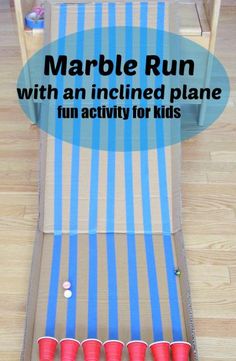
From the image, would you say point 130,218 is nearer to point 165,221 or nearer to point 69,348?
point 165,221

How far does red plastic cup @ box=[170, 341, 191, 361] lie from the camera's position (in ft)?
4.78

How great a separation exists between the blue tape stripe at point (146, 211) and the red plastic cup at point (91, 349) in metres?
0.21

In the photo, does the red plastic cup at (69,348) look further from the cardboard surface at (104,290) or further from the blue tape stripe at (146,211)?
the blue tape stripe at (146,211)

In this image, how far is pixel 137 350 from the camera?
57.4 inches

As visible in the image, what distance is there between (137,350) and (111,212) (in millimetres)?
601

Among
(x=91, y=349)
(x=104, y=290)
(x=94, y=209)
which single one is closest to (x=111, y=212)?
(x=94, y=209)

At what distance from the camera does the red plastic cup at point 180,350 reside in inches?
57.4

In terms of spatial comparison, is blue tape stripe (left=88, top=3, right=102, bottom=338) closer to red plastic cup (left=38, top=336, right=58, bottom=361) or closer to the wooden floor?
red plastic cup (left=38, top=336, right=58, bottom=361)

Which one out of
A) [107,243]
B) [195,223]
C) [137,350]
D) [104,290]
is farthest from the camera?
[195,223]

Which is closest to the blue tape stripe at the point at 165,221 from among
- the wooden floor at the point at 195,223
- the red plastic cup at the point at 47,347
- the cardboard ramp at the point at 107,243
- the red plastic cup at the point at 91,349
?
the cardboard ramp at the point at 107,243

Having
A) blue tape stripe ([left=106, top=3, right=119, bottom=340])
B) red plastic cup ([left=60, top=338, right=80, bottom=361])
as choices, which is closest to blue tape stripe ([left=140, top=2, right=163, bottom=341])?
blue tape stripe ([left=106, top=3, right=119, bottom=340])

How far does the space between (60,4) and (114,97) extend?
53cm
